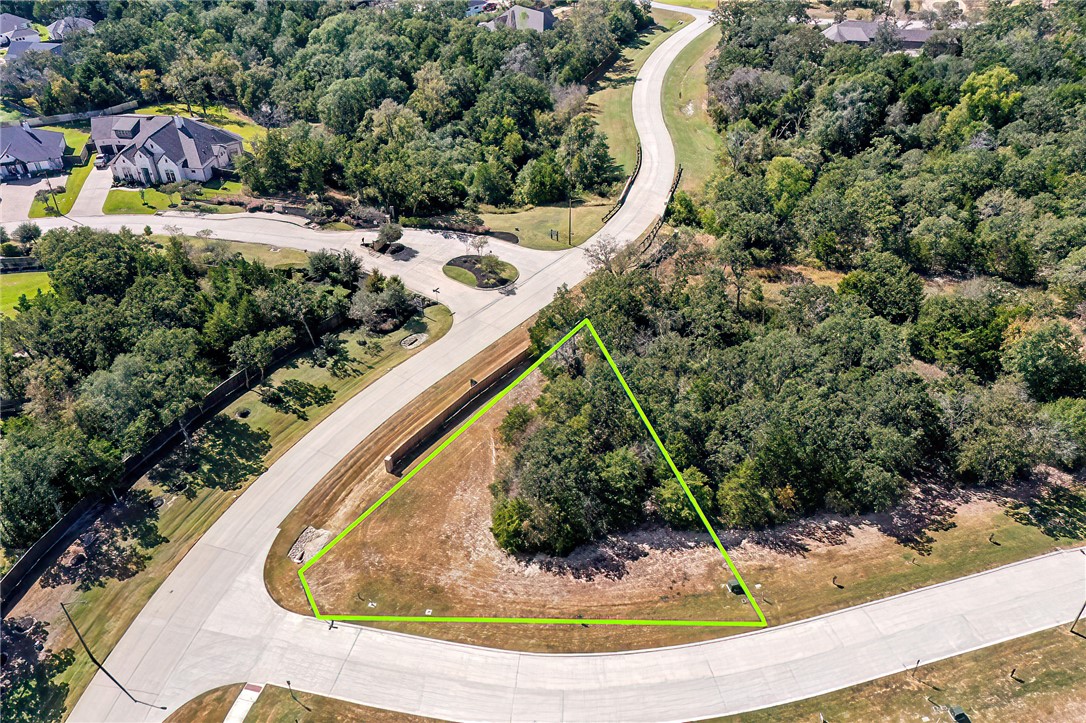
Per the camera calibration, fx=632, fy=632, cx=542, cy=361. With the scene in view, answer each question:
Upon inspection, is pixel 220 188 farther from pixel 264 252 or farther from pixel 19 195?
pixel 19 195

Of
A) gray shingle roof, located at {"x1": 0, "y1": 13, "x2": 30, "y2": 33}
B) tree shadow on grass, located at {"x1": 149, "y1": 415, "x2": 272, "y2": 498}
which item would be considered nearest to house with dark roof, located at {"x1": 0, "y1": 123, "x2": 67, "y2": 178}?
gray shingle roof, located at {"x1": 0, "y1": 13, "x2": 30, "y2": 33}

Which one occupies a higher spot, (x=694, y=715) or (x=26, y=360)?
(x=26, y=360)

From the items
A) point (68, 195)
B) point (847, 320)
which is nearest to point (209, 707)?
point (847, 320)

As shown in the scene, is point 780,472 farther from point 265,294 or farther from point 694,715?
point 265,294

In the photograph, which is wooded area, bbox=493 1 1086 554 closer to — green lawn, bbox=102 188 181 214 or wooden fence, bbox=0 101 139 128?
green lawn, bbox=102 188 181 214

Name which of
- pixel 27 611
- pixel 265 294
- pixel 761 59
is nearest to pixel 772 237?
pixel 761 59

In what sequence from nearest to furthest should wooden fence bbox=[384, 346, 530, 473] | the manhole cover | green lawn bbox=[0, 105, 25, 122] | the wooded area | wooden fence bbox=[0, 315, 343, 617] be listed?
wooden fence bbox=[0, 315, 343, 617], the wooded area, wooden fence bbox=[384, 346, 530, 473], the manhole cover, green lawn bbox=[0, 105, 25, 122]

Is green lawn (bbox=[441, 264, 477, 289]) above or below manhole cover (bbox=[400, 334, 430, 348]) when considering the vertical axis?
above
